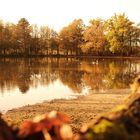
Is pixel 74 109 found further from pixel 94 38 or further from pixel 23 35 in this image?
pixel 23 35

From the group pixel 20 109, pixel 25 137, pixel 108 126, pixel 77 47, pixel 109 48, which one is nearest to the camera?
pixel 108 126

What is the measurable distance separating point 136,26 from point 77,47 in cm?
1849

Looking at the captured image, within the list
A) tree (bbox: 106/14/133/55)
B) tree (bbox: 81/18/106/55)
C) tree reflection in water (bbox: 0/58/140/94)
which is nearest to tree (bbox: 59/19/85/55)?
tree (bbox: 81/18/106/55)

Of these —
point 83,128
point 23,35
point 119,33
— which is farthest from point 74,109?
point 23,35

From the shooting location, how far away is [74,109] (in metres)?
19.7

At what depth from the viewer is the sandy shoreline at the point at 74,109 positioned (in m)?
17.0

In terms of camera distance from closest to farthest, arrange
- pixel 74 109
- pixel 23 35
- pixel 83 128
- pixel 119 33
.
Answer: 1. pixel 83 128
2. pixel 74 109
3. pixel 119 33
4. pixel 23 35

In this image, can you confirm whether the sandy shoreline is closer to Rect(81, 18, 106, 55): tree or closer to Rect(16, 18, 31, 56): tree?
Rect(81, 18, 106, 55): tree

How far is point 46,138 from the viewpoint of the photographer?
2.16 m

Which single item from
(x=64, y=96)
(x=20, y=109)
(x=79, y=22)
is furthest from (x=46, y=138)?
(x=79, y=22)

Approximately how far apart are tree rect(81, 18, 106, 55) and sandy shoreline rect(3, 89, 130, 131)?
265 ft

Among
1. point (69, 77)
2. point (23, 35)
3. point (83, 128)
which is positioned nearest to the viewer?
point (83, 128)

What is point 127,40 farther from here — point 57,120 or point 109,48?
point 57,120

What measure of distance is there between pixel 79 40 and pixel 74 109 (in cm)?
9756
